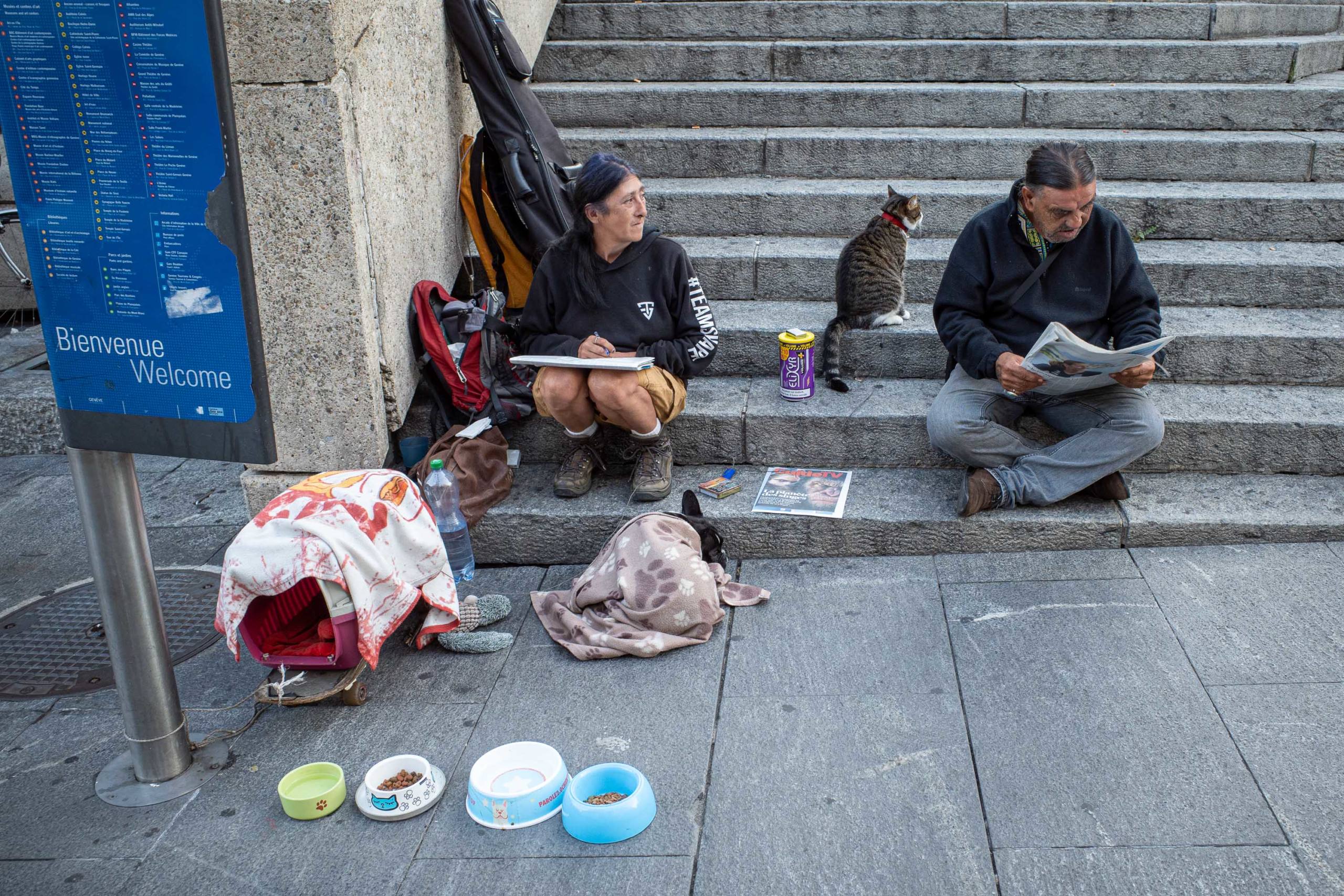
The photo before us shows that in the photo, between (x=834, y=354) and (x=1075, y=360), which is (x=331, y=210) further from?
(x=1075, y=360)

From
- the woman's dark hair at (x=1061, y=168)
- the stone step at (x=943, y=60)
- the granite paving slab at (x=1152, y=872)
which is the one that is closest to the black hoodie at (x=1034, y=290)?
the woman's dark hair at (x=1061, y=168)

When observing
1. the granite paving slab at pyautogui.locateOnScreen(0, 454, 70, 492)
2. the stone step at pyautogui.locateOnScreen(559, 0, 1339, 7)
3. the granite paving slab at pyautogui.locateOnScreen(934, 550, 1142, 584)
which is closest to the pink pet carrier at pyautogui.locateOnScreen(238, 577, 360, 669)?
the granite paving slab at pyautogui.locateOnScreen(934, 550, 1142, 584)

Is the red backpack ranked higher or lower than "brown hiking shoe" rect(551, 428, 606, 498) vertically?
higher

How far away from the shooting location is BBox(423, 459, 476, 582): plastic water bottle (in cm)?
406

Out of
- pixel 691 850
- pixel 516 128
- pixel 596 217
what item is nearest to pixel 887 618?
pixel 691 850

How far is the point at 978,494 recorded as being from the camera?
3.99 meters

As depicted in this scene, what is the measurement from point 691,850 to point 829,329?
2658 mm

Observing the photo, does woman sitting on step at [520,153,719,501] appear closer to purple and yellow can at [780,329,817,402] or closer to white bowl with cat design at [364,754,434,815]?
purple and yellow can at [780,329,817,402]

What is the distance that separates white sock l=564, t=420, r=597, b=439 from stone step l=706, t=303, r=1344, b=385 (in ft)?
2.86

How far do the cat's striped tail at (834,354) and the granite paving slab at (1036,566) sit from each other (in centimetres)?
96

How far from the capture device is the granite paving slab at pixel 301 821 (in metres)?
2.66

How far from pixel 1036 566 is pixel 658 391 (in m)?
1.59

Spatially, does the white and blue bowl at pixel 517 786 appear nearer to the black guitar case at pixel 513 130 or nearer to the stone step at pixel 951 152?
the black guitar case at pixel 513 130

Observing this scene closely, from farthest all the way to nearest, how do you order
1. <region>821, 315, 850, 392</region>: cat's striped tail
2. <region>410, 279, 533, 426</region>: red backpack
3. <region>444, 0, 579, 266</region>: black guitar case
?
<region>444, 0, 579, 266</region>: black guitar case < <region>821, 315, 850, 392</region>: cat's striped tail < <region>410, 279, 533, 426</region>: red backpack
